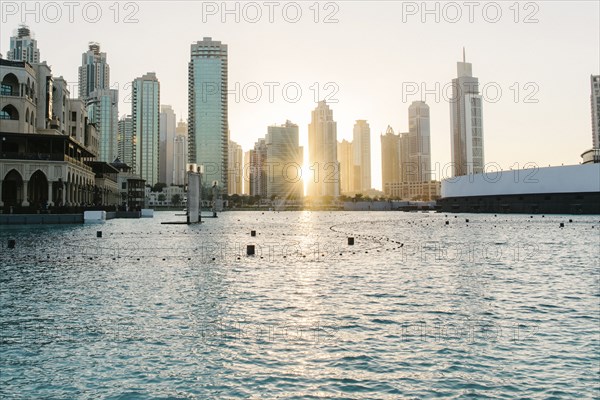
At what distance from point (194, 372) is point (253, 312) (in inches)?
246

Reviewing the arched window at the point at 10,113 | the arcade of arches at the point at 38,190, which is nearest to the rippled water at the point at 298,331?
the arcade of arches at the point at 38,190

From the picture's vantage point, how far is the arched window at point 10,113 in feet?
321

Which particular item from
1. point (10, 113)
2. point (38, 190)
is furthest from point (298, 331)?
point (10, 113)

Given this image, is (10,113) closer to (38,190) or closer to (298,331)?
(38,190)

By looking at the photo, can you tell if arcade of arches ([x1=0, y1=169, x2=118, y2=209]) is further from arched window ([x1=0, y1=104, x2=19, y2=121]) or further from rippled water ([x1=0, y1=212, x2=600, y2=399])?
rippled water ([x1=0, y1=212, x2=600, y2=399])

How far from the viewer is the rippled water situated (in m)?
10.9

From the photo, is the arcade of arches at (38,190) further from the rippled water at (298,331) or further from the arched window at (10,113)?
the rippled water at (298,331)

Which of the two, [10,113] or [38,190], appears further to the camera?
[38,190]

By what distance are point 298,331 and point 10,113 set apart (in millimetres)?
103592

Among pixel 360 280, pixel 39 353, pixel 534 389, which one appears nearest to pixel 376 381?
pixel 534 389

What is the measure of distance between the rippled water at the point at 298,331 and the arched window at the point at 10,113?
8037 cm

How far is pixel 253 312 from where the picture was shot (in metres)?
17.7

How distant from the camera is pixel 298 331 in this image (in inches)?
596

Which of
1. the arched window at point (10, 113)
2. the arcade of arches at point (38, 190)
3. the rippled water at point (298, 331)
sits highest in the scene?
the arched window at point (10, 113)
